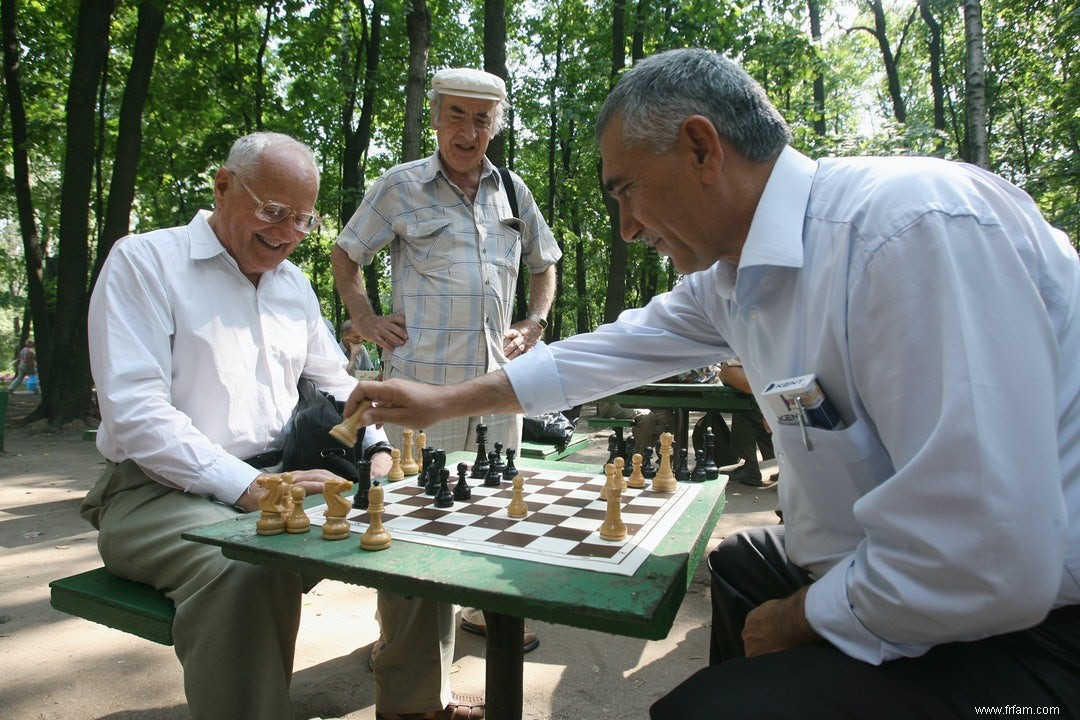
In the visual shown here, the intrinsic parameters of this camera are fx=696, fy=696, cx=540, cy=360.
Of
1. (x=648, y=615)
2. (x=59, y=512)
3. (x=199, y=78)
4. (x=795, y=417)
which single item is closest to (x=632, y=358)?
(x=795, y=417)

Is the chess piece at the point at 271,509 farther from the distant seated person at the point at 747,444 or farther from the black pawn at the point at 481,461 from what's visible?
the distant seated person at the point at 747,444

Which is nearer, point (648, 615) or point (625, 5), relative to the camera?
point (648, 615)

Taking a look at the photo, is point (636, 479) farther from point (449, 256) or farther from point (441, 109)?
point (441, 109)

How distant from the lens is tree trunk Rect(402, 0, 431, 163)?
25.5 ft

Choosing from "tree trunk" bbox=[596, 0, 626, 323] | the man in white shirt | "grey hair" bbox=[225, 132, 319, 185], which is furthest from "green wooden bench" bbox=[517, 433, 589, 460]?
"tree trunk" bbox=[596, 0, 626, 323]

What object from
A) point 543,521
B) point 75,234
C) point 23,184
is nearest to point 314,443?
point 543,521

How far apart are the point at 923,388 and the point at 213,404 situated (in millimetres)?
2351

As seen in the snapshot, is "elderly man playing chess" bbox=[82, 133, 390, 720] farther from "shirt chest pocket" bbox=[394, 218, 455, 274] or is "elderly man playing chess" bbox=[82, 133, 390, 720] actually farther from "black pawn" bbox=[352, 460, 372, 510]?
"shirt chest pocket" bbox=[394, 218, 455, 274]

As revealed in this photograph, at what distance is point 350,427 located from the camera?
84.7 inches

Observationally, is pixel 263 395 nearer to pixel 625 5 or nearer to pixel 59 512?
pixel 59 512

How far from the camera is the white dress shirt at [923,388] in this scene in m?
1.19

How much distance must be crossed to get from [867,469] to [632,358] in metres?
1.04

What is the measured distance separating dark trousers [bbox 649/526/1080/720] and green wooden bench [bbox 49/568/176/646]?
1.51 metres

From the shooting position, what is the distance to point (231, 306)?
2.78 meters
